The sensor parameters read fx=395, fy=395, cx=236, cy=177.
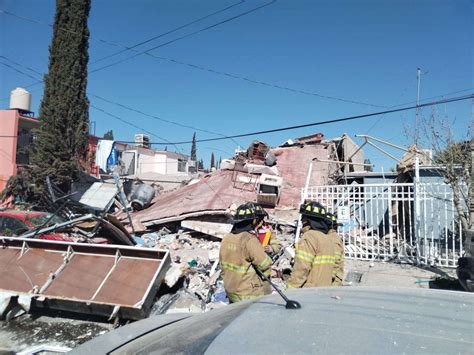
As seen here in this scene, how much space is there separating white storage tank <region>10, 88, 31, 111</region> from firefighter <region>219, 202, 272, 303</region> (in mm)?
27040

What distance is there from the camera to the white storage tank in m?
26.2

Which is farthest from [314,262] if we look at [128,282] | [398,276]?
[398,276]

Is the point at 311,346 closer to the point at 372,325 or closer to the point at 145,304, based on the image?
the point at 372,325

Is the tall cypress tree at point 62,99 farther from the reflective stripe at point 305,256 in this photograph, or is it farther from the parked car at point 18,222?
the reflective stripe at point 305,256

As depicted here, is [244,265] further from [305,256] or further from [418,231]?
[418,231]

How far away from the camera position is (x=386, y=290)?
2.13 m

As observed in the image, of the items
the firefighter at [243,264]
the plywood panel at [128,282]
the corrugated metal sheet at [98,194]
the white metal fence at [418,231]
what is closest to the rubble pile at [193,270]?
the plywood panel at [128,282]

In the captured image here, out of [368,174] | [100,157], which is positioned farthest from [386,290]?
[100,157]

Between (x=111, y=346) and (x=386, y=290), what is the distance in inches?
57.8

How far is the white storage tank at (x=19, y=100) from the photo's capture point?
26.2m

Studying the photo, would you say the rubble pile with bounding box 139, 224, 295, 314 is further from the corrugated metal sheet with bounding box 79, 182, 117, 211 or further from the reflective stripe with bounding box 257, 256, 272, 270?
the corrugated metal sheet with bounding box 79, 182, 117, 211

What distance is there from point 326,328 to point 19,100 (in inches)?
1160

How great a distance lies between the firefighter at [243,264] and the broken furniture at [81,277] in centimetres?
192

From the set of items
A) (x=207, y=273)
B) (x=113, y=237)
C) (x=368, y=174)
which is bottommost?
(x=207, y=273)
